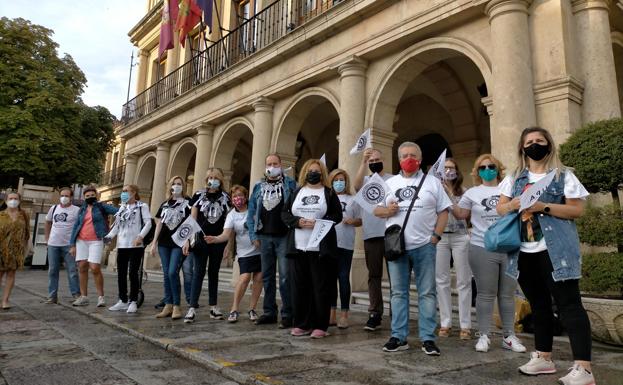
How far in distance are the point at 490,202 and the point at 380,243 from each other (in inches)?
49.8

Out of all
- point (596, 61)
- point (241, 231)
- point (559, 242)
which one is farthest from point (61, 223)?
point (596, 61)

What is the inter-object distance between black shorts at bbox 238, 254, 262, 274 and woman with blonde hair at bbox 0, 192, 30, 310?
356 cm

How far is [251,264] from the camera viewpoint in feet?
18.0

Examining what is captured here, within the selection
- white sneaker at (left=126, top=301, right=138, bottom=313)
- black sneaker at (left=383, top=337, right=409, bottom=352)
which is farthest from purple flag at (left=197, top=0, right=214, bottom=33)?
black sneaker at (left=383, top=337, right=409, bottom=352)

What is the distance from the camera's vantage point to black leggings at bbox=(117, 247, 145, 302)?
611 centimetres

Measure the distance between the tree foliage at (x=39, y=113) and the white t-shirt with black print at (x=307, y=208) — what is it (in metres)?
17.0

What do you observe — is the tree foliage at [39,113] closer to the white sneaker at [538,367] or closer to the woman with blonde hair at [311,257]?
the woman with blonde hair at [311,257]

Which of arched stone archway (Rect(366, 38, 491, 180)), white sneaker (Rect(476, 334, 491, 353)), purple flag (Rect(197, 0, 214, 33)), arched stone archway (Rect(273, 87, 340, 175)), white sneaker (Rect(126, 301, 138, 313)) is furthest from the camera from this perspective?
purple flag (Rect(197, 0, 214, 33))

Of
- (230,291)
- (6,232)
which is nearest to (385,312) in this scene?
(230,291)

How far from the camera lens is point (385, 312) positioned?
6.38 metres

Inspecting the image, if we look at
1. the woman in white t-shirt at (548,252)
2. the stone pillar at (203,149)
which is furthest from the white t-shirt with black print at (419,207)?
the stone pillar at (203,149)

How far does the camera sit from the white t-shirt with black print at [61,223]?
700cm

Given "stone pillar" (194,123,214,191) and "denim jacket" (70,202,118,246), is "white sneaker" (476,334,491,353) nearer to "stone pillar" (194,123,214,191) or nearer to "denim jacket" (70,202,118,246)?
"denim jacket" (70,202,118,246)

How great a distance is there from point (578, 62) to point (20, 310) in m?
8.64
